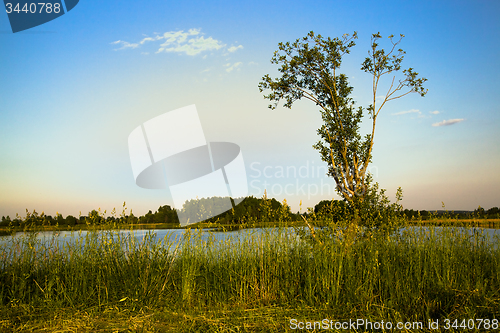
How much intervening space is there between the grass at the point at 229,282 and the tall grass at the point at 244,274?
16 mm

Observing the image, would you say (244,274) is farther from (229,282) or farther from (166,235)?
(166,235)

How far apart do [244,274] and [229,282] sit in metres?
0.24

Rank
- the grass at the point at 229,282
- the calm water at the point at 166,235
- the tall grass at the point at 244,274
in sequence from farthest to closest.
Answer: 1. the calm water at the point at 166,235
2. the tall grass at the point at 244,274
3. the grass at the point at 229,282

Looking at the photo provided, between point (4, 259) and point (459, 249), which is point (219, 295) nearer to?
point (4, 259)

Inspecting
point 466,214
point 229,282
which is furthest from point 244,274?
point 466,214

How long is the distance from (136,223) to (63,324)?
6.30 ft

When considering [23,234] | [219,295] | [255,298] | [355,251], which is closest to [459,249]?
[355,251]

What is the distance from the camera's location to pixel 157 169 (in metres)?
8.63

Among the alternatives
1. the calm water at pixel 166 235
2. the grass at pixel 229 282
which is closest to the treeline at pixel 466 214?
the grass at pixel 229 282

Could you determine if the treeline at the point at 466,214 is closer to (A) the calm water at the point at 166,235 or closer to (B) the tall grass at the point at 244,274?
(B) the tall grass at the point at 244,274

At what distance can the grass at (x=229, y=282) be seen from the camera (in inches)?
135

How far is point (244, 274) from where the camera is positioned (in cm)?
447

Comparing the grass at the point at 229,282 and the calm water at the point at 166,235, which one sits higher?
the calm water at the point at 166,235

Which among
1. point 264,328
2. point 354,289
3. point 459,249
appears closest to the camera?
point 264,328
